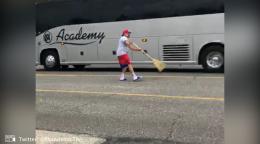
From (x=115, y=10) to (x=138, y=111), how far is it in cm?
939

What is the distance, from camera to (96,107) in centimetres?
710

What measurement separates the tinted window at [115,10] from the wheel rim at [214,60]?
1379 mm

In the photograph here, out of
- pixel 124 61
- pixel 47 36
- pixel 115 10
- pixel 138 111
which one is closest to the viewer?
pixel 138 111

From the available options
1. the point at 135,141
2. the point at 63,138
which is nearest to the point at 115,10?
the point at 63,138

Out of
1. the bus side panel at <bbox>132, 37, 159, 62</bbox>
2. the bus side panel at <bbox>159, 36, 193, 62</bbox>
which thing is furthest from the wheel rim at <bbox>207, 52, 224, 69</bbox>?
the bus side panel at <bbox>132, 37, 159, 62</bbox>

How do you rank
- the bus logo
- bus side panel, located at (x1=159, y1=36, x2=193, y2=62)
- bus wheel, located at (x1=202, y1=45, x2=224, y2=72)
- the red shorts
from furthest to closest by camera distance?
the bus logo
bus side panel, located at (x1=159, y1=36, x2=193, y2=62)
bus wheel, located at (x1=202, y1=45, x2=224, y2=72)
the red shorts

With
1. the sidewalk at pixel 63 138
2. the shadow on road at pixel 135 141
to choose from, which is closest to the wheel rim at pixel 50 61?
the sidewalk at pixel 63 138

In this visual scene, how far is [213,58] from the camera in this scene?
1379 centimetres

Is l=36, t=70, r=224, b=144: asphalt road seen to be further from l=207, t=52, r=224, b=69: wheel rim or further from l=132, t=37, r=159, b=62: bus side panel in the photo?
l=132, t=37, r=159, b=62: bus side panel

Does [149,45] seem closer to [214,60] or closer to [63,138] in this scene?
[214,60]

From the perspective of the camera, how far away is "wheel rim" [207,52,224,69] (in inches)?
542

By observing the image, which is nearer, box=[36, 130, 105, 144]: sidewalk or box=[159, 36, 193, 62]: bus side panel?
box=[36, 130, 105, 144]: sidewalk

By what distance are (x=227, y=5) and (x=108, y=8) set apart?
14.4m

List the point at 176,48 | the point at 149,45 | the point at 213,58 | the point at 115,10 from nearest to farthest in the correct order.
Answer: the point at 213,58, the point at 176,48, the point at 149,45, the point at 115,10
